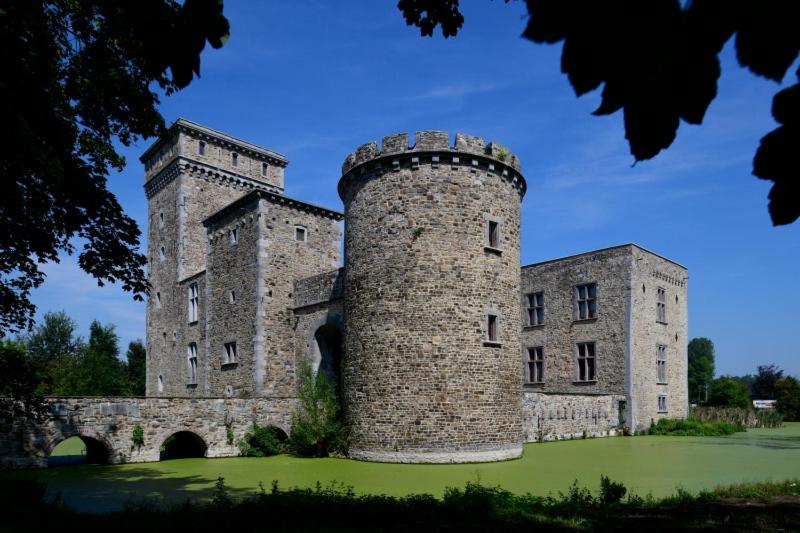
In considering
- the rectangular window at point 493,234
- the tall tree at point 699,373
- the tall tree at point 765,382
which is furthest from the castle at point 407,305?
the tall tree at point 699,373

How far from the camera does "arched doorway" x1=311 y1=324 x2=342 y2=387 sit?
66.5 feet

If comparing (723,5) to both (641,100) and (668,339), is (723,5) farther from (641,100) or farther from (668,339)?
(668,339)

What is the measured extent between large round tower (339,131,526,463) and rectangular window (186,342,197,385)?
38.4 ft

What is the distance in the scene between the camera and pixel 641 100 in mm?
1283

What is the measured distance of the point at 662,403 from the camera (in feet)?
89.5

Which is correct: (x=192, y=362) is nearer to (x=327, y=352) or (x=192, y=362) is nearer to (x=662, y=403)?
(x=327, y=352)

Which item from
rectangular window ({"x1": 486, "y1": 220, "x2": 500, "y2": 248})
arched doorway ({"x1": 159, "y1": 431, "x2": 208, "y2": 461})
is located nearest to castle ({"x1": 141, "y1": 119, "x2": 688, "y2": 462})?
rectangular window ({"x1": 486, "y1": 220, "x2": 500, "y2": 248})

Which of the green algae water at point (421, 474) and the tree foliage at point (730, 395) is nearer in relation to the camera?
the green algae water at point (421, 474)

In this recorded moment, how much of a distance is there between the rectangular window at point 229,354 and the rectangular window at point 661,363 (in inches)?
728

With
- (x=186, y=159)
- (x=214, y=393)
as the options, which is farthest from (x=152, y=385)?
(x=186, y=159)

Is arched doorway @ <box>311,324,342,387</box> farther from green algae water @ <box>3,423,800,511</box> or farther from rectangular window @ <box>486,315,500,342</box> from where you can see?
rectangular window @ <box>486,315,500,342</box>

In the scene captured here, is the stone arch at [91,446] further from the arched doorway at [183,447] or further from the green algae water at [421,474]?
the arched doorway at [183,447]

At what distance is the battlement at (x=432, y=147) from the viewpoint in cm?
1569

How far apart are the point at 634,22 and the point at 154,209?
1401 inches
